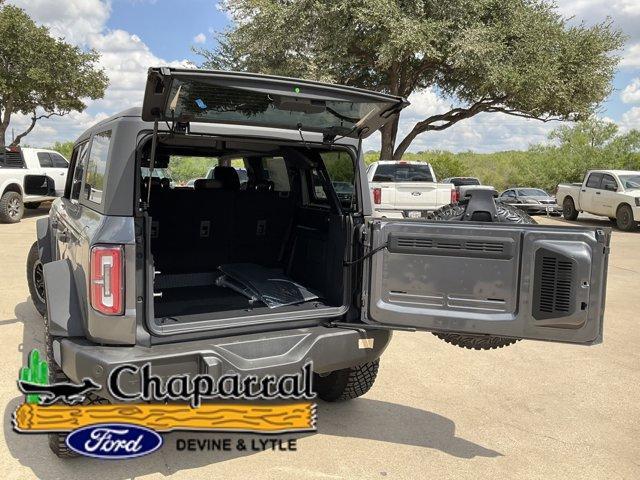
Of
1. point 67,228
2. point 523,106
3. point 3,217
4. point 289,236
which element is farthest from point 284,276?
point 523,106

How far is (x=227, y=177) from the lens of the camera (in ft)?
16.1

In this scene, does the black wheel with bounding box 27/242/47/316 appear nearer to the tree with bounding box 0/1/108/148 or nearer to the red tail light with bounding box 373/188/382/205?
the red tail light with bounding box 373/188/382/205

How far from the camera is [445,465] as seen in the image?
334 cm

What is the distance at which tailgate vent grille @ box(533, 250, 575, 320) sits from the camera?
2996mm

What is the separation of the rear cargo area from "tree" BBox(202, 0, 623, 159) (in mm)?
13825

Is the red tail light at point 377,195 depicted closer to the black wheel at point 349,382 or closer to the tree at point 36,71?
the black wheel at point 349,382

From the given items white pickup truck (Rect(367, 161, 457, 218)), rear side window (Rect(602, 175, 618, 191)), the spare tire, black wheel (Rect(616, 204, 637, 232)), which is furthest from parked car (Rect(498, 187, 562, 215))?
the spare tire

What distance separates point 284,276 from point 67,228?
1.61 meters

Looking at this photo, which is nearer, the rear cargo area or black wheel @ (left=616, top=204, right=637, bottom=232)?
the rear cargo area

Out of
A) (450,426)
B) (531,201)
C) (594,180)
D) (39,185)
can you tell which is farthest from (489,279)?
(531,201)

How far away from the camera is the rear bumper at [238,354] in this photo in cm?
280

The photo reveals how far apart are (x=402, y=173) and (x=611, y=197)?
7817 millimetres

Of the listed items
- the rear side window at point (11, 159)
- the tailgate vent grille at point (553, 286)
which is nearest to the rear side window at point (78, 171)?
the tailgate vent grille at point (553, 286)

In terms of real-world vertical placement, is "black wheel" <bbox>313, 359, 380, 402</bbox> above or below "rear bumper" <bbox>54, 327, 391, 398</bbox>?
below
